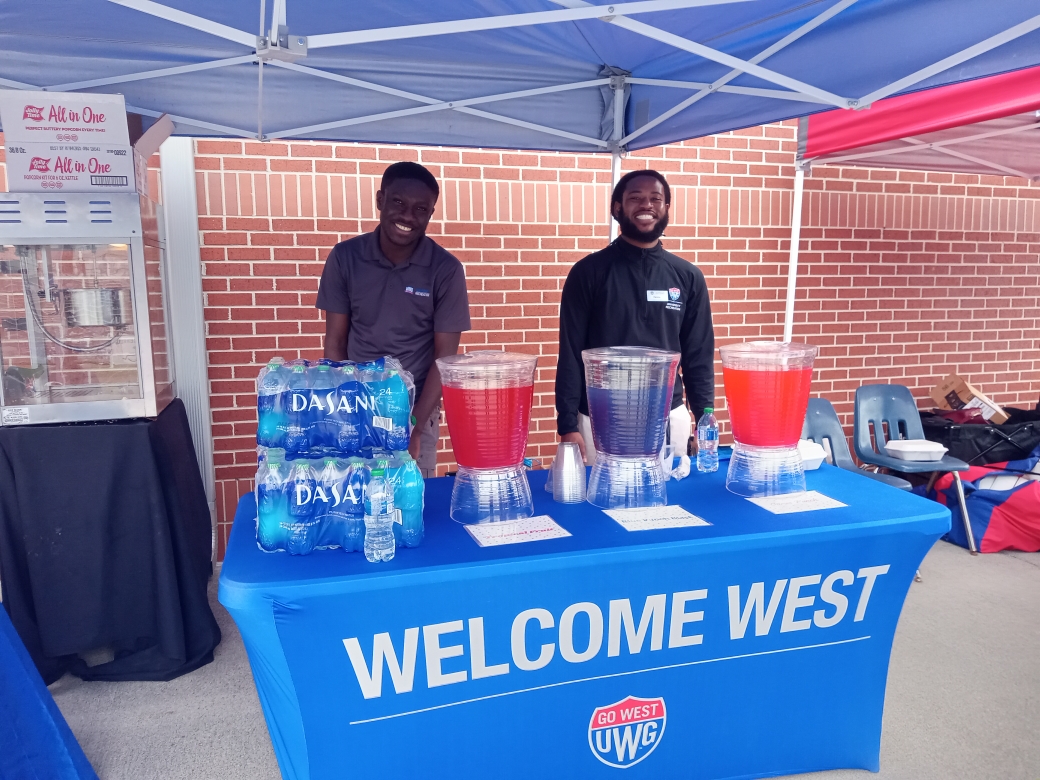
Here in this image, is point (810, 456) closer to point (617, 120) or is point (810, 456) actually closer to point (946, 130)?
point (617, 120)

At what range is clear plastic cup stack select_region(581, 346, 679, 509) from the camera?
1.72 metres

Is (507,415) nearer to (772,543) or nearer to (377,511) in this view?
(377,511)

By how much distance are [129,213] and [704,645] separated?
228 cm

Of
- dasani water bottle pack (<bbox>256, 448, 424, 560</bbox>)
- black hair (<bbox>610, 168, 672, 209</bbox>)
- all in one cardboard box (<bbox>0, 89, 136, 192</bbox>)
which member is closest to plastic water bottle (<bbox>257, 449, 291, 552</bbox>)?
dasani water bottle pack (<bbox>256, 448, 424, 560</bbox>)

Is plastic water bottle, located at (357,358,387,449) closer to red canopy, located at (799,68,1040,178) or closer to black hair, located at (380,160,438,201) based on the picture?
black hair, located at (380,160,438,201)

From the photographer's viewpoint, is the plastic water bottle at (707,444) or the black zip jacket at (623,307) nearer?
the plastic water bottle at (707,444)

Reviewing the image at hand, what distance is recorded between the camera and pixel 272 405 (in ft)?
5.27

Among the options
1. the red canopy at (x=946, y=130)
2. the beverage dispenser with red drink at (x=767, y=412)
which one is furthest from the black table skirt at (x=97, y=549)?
the red canopy at (x=946, y=130)

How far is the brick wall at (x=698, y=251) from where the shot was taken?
361 centimetres

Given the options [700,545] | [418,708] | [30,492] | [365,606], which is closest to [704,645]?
[700,545]

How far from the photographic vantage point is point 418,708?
158cm

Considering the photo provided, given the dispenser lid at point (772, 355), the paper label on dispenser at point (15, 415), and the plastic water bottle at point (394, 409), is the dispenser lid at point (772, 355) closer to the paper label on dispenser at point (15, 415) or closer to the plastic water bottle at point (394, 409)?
the plastic water bottle at point (394, 409)

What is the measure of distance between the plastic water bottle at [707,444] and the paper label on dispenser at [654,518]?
1.24 feet

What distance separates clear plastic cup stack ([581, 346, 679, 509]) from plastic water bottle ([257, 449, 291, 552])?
2.50 feet
